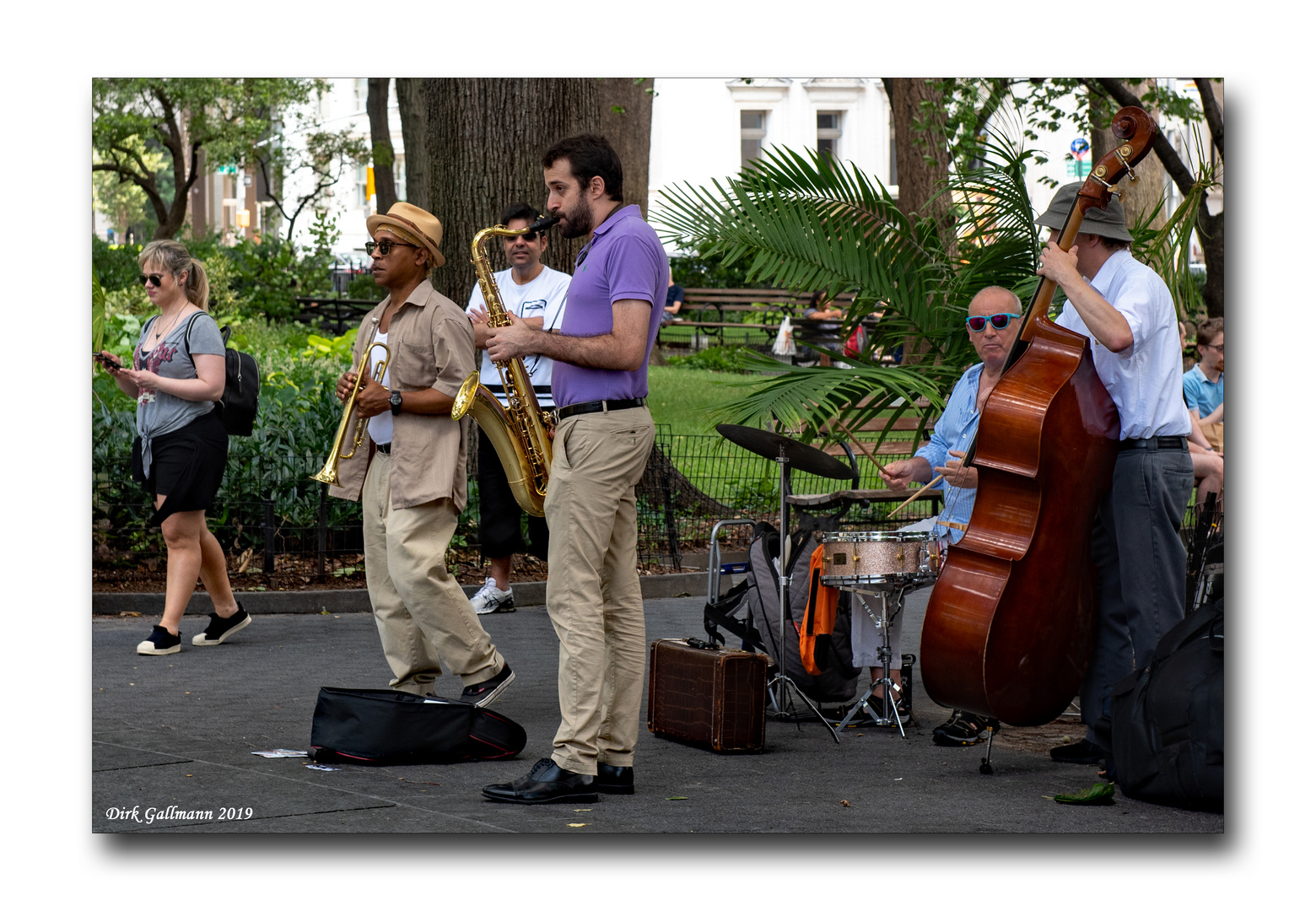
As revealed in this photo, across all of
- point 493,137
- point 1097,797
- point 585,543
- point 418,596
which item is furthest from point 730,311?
point 1097,797

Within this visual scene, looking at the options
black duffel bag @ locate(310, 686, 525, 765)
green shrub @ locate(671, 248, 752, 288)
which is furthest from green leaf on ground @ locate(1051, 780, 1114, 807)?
green shrub @ locate(671, 248, 752, 288)

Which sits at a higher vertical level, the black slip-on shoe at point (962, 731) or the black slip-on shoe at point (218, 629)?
the black slip-on shoe at point (218, 629)

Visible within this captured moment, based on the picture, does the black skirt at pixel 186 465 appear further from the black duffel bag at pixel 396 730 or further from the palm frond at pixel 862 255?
the palm frond at pixel 862 255

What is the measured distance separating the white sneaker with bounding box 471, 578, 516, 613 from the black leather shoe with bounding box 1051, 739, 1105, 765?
3.16 meters

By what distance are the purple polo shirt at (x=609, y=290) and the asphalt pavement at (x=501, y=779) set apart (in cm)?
123

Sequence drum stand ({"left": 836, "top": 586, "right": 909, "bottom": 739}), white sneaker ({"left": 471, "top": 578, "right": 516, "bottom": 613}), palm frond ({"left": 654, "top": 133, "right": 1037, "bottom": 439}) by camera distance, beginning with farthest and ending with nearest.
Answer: white sneaker ({"left": 471, "top": 578, "right": 516, "bottom": 613}) → palm frond ({"left": 654, "top": 133, "right": 1037, "bottom": 439}) → drum stand ({"left": 836, "top": 586, "right": 909, "bottom": 739})

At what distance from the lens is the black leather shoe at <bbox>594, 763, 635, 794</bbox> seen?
4.63 m

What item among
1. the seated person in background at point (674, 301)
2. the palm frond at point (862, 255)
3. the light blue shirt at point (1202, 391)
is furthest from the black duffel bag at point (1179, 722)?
the seated person in background at point (674, 301)

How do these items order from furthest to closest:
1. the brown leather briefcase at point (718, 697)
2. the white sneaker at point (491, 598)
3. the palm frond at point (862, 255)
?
the white sneaker at point (491, 598)
the palm frond at point (862, 255)
the brown leather briefcase at point (718, 697)

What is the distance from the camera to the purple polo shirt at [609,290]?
441 cm

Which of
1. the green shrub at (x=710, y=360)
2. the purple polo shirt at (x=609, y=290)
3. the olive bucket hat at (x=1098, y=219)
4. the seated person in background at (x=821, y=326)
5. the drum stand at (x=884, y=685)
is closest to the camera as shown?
the purple polo shirt at (x=609, y=290)

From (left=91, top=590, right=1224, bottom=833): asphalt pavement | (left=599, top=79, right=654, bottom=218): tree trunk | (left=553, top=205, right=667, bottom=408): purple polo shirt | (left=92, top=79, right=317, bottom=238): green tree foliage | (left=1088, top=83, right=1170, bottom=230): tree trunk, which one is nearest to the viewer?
(left=91, top=590, right=1224, bottom=833): asphalt pavement

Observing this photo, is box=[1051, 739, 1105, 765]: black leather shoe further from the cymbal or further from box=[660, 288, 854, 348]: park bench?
box=[660, 288, 854, 348]: park bench

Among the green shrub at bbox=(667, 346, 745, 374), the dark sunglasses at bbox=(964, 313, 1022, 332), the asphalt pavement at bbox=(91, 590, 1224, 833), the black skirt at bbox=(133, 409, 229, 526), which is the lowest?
the asphalt pavement at bbox=(91, 590, 1224, 833)
